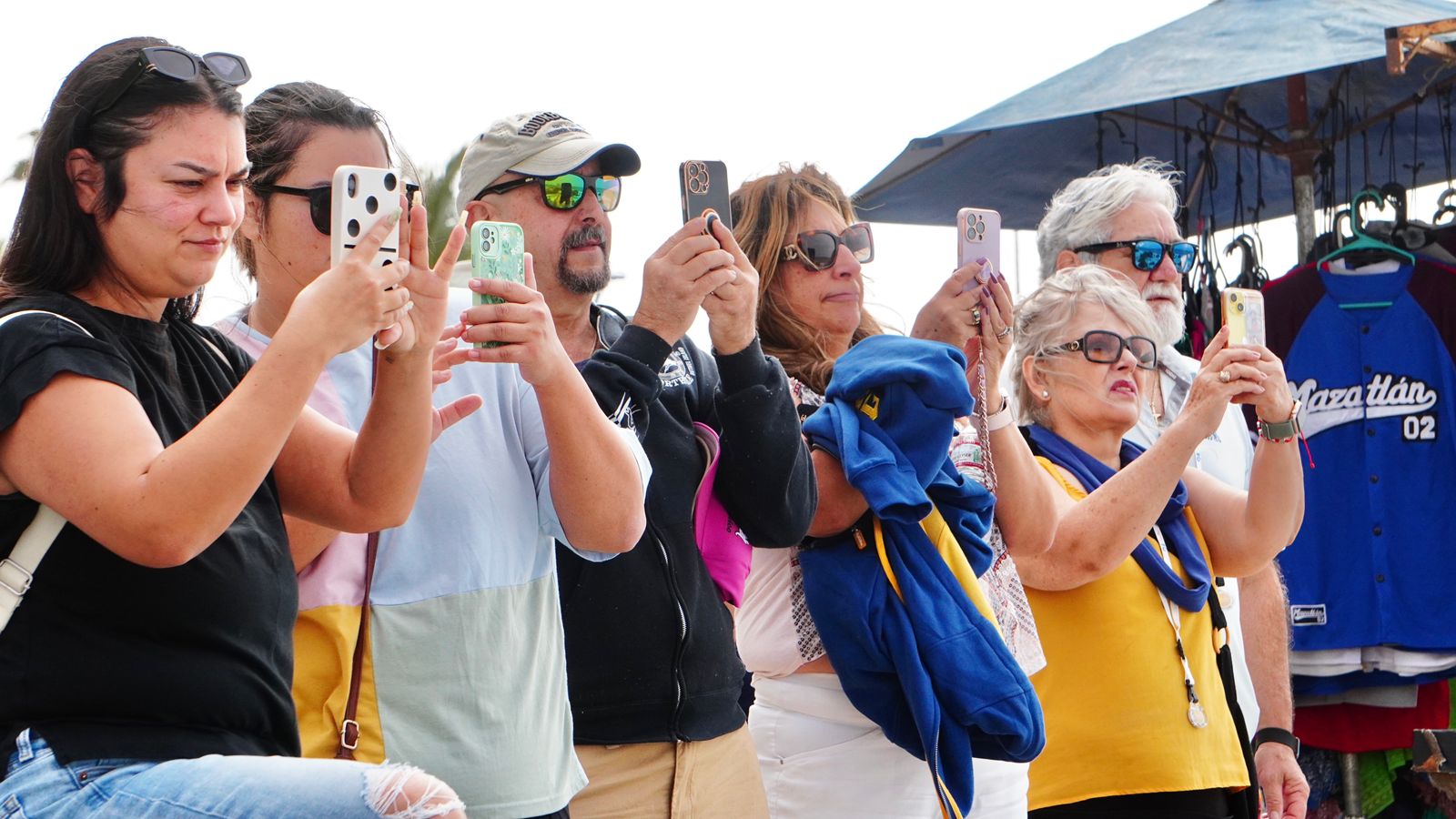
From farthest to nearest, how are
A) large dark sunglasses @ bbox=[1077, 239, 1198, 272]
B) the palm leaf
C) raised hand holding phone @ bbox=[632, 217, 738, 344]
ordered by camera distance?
the palm leaf < large dark sunglasses @ bbox=[1077, 239, 1198, 272] < raised hand holding phone @ bbox=[632, 217, 738, 344]

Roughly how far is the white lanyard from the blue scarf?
0.06 feet

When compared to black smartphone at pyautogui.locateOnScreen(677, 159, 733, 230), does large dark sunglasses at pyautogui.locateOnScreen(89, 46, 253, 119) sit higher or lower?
higher

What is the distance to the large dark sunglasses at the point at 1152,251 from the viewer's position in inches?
163

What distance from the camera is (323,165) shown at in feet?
7.74

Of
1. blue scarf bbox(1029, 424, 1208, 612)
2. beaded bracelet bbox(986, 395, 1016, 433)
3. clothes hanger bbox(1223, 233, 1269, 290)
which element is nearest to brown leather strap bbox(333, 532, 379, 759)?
beaded bracelet bbox(986, 395, 1016, 433)

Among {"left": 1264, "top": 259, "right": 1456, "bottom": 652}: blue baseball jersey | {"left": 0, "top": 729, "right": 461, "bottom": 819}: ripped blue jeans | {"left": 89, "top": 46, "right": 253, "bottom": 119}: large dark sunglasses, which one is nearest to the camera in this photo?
{"left": 0, "top": 729, "right": 461, "bottom": 819}: ripped blue jeans

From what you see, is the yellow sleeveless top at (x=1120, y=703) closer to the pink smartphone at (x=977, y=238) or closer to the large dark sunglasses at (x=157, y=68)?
the pink smartphone at (x=977, y=238)

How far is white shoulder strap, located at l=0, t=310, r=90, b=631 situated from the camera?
1.57m

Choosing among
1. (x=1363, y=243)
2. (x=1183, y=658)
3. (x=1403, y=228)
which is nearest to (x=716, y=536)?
(x=1183, y=658)

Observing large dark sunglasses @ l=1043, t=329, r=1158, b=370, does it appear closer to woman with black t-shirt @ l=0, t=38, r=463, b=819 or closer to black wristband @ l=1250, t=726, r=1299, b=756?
black wristband @ l=1250, t=726, r=1299, b=756

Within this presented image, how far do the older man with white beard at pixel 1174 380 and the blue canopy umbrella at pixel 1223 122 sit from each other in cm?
83

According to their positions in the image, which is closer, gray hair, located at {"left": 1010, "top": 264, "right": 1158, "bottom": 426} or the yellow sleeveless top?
the yellow sleeveless top

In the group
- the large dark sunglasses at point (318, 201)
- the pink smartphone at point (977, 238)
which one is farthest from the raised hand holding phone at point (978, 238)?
the large dark sunglasses at point (318, 201)

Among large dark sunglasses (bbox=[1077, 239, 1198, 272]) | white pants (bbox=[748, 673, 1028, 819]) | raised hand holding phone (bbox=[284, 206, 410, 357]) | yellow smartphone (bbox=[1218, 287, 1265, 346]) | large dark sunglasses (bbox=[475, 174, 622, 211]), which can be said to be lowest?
white pants (bbox=[748, 673, 1028, 819])
